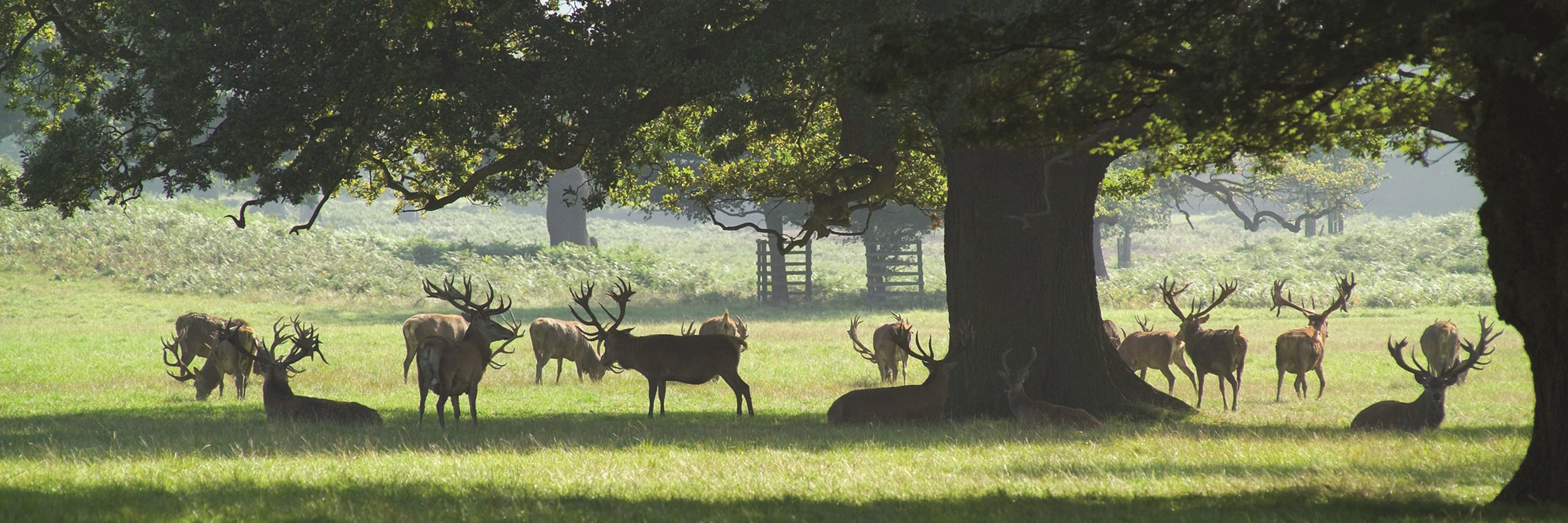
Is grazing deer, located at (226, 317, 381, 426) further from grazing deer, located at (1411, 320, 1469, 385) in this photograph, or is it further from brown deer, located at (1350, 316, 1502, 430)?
grazing deer, located at (1411, 320, 1469, 385)

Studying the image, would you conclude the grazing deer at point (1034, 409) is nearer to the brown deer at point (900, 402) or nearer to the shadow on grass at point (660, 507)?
the brown deer at point (900, 402)

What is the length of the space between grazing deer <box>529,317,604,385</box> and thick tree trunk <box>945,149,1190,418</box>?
7.47 meters

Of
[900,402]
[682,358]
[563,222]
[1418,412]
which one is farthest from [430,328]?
[563,222]

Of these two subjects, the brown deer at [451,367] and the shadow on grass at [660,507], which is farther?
the brown deer at [451,367]

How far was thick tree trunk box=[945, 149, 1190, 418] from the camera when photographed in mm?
→ 14266

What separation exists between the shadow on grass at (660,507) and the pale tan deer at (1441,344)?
14.4 meters

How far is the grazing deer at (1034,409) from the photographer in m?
13.2

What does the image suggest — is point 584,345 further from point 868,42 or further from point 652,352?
point 868,42

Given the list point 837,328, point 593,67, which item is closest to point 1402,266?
point 837,328

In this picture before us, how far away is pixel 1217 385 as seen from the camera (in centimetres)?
2078

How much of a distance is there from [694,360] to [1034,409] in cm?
410

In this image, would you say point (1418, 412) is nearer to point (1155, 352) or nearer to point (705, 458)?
point (1155, 352)

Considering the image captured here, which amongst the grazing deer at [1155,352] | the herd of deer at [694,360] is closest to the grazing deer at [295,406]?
the herd of deer at [694,360]

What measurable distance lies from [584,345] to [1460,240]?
1873 inches
